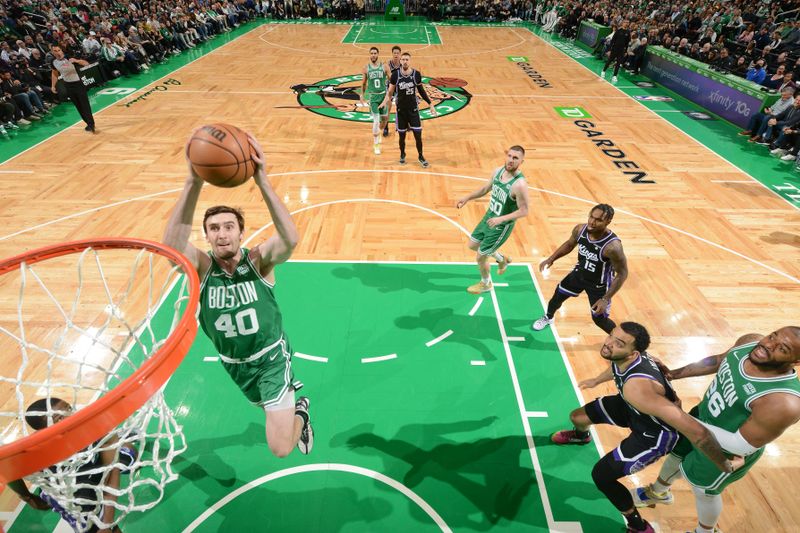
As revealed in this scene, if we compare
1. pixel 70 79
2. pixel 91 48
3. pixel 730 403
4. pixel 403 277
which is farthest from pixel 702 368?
pixel 91 48

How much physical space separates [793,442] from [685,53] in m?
15.3

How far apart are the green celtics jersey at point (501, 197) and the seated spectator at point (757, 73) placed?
11.2 meters

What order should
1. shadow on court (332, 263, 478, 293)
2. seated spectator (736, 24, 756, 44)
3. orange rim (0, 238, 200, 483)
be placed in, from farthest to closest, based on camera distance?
seated spectator (736, 24, 756, 44) → shadow on court (332, 263, 478, 293) → orange rim (0, 238, 200, 483)

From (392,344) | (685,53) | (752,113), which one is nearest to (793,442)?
(392,344)

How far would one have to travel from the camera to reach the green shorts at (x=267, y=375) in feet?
10.8

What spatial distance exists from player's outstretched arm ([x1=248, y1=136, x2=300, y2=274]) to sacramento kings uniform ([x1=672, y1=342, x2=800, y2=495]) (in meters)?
2.80

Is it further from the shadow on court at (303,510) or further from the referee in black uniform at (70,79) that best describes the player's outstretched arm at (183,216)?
the referee in black uniform at (70,79)

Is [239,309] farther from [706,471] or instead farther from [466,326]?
[706,471]

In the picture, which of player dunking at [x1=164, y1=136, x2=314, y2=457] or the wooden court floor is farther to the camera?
the wooden court floor

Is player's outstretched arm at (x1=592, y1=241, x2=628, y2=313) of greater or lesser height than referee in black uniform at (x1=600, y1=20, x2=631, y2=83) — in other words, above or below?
below

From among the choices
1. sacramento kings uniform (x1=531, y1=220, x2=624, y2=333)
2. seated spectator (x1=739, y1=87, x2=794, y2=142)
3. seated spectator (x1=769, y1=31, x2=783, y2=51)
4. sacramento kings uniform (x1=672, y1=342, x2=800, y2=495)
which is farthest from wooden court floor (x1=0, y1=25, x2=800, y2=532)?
seated spectator (x1=769, y1=31, x2=783, y2=51)

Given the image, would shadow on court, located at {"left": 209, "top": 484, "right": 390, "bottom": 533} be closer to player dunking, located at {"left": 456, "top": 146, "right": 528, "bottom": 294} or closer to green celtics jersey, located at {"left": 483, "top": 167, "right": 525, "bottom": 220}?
player dunking, located at {"left": 456, "top": 146, "right": 528, "bottom": 294}

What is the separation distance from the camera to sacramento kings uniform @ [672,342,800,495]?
8.61ft

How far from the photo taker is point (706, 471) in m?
2.95
